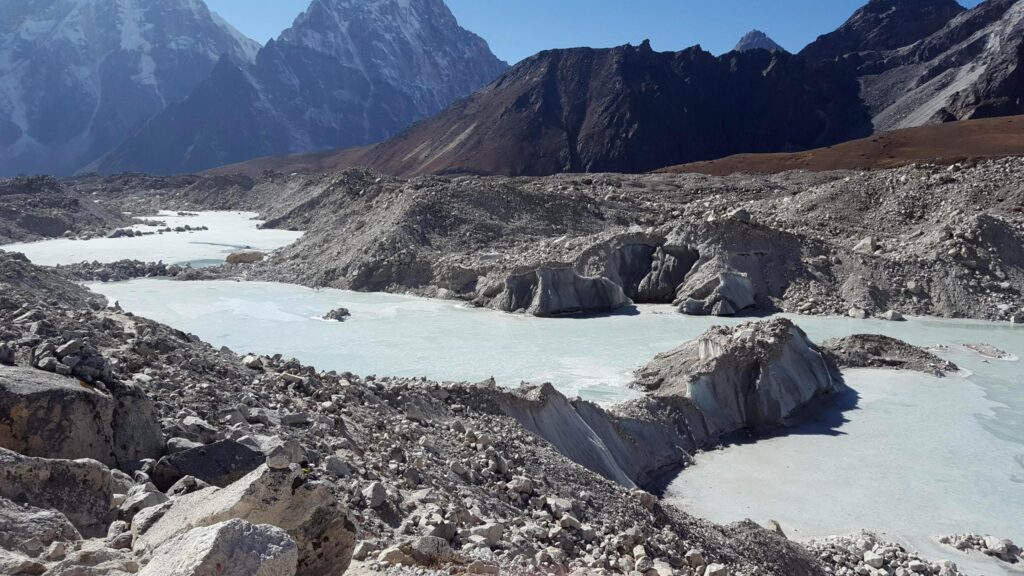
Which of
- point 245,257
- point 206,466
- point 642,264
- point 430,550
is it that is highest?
point 642,264

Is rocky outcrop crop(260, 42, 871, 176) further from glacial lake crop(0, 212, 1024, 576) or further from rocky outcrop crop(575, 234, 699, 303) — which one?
glacial lake crop(0, 212, 1024, 576)

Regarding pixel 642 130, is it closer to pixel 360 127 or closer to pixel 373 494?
pixel 373 494

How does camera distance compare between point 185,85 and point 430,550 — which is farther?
point 185,85

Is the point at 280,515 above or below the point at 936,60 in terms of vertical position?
below

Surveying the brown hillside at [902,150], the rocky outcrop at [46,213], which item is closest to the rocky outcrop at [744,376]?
the rocky outcrop at [46,213]

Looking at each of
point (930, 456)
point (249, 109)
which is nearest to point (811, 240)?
point (930, 456)

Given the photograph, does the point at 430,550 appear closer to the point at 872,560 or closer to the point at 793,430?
the point at 872,560

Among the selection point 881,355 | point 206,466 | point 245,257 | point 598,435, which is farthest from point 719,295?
point 206,466

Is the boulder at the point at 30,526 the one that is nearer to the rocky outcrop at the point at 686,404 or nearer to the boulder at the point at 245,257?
the rocky outcrop at the point at 686,404
